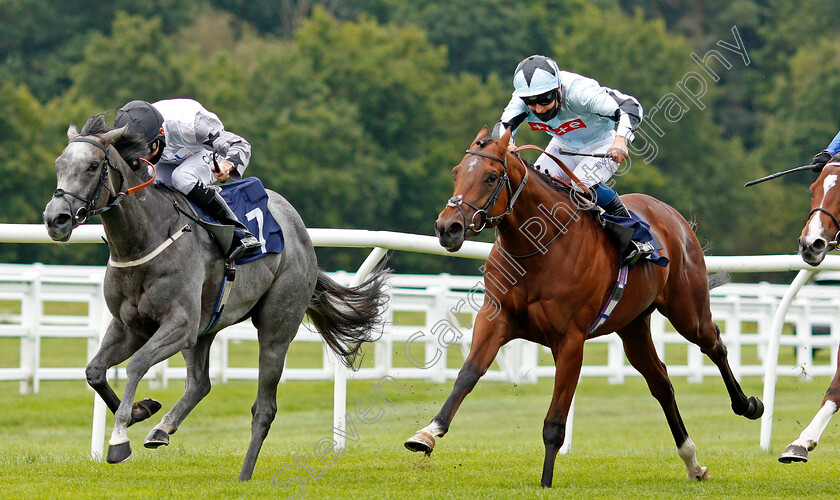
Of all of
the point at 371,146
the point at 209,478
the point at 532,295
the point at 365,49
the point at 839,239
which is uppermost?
the point at 839,239

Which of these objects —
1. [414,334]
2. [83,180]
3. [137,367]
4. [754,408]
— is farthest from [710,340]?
[83,180]

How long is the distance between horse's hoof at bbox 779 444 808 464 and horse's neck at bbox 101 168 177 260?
3.05m

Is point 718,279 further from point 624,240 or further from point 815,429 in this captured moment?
point 815,429

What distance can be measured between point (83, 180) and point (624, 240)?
271 cm

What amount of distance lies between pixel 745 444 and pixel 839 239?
3.81 meters

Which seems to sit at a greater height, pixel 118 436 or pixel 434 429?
pixel 434 429

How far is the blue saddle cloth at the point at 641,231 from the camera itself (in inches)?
234

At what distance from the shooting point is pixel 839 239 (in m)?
5.52

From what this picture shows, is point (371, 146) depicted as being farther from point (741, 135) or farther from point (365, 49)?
point (741, 135)

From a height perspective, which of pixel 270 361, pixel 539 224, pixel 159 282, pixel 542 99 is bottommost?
pixel 270 361

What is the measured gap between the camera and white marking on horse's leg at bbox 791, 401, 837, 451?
523 centimetres

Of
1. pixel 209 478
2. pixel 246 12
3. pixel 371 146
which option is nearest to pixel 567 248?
pixel 209 478

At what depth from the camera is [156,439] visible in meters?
5.27

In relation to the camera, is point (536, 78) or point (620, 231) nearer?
point (536, 78)
